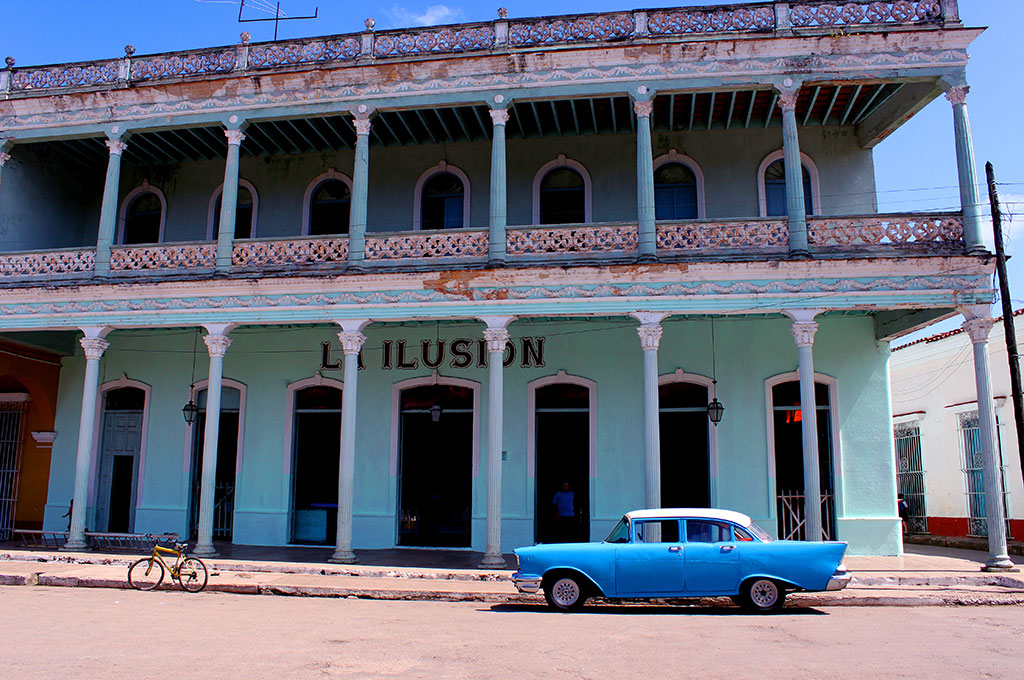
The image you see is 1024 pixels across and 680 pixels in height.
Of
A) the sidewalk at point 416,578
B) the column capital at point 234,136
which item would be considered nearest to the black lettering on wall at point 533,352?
the sidewalk at point 416,578

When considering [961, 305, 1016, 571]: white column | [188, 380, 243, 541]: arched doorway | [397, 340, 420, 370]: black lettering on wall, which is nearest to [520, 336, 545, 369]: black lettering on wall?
[397, 340, 420, 370]: black lettering on wall

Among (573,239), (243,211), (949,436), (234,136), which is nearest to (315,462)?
(243,211)

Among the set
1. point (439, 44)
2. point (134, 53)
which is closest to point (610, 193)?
point (439, 44)

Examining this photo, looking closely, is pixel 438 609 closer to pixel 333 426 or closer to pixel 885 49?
pixel 333 426

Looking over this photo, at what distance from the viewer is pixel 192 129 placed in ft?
54.2

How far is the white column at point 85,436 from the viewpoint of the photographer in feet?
49.5

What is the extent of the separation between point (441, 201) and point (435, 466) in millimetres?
5461

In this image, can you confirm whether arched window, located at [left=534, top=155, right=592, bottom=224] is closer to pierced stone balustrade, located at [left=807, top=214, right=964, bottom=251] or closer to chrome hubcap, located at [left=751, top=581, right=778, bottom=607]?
pierced stone balustrade, located at [left=807, top=214, right=964, bottom=251]

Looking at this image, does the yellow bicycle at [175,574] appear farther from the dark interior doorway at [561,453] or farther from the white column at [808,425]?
the white column at [808,425]

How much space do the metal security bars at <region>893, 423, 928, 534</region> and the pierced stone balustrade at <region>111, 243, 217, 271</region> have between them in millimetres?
17837

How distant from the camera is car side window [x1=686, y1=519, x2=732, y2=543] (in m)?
9.95

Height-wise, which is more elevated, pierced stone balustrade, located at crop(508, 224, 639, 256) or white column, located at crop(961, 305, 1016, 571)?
pierced stone balustrade, located at crop(508, 224, 639, 256)

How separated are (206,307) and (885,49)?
41.2 ft

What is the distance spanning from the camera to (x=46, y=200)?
60.0ft
